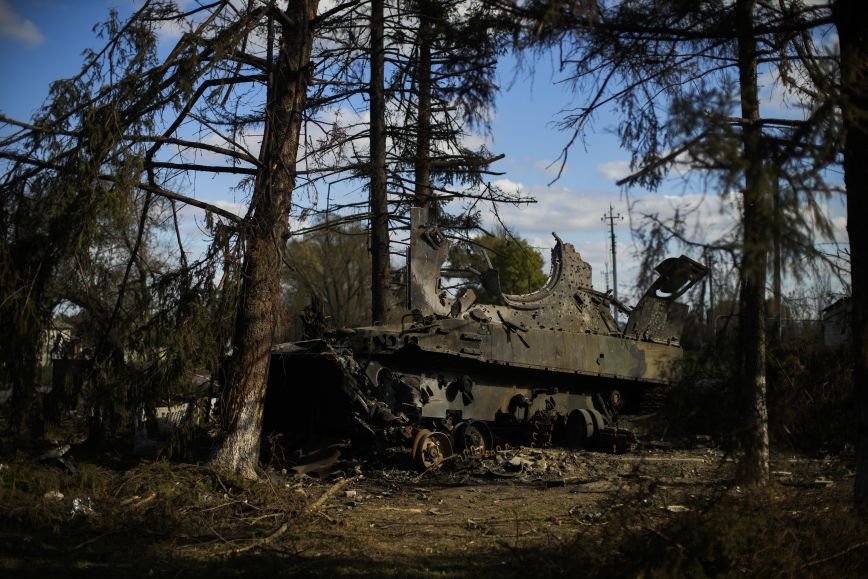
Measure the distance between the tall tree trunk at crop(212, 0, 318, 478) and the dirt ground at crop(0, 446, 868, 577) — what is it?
2.08 feet

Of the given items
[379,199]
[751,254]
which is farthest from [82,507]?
[379,199]

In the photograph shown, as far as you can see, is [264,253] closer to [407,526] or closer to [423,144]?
[407,526]

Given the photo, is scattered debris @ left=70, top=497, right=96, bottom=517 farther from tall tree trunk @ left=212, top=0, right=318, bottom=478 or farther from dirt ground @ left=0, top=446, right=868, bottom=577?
tall tree trunk @ left=212, top=0, right=318, bottom=478

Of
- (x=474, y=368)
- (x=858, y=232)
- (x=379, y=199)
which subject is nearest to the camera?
(x=858, y=232)

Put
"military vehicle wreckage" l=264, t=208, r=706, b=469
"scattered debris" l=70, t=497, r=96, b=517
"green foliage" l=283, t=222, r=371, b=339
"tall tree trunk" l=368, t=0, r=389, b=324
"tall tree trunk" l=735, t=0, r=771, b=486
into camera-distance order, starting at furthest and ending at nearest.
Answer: "green foliage" l=283, t=222, r=371, b=339 → "tall tree trunk" l=368, t=0, r=389, b=324 → "military vehicle wreckage" l=264, t=208, r=706, b=469 → "scattered debris" l=70, t=497, r=96, b=517 → "tall tree trunk" l=735, t=0, r=771, b=486

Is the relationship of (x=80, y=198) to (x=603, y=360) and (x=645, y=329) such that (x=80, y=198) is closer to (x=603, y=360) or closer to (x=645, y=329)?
(x=603, y=360)

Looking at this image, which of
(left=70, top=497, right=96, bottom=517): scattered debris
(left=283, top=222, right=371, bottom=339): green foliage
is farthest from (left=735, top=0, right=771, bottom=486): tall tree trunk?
(left=283, top=222, right=371, bottom=339): green foliage

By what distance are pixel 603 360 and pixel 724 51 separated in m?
10.1

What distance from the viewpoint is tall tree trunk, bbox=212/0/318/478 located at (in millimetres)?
9977

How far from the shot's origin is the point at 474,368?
14.7 metres

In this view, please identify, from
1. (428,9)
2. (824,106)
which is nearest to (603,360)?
(428,9)

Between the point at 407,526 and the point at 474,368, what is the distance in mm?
6343

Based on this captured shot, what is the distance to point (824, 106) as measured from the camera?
19.9 feet

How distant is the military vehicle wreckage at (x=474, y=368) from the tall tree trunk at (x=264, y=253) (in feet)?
8.39
